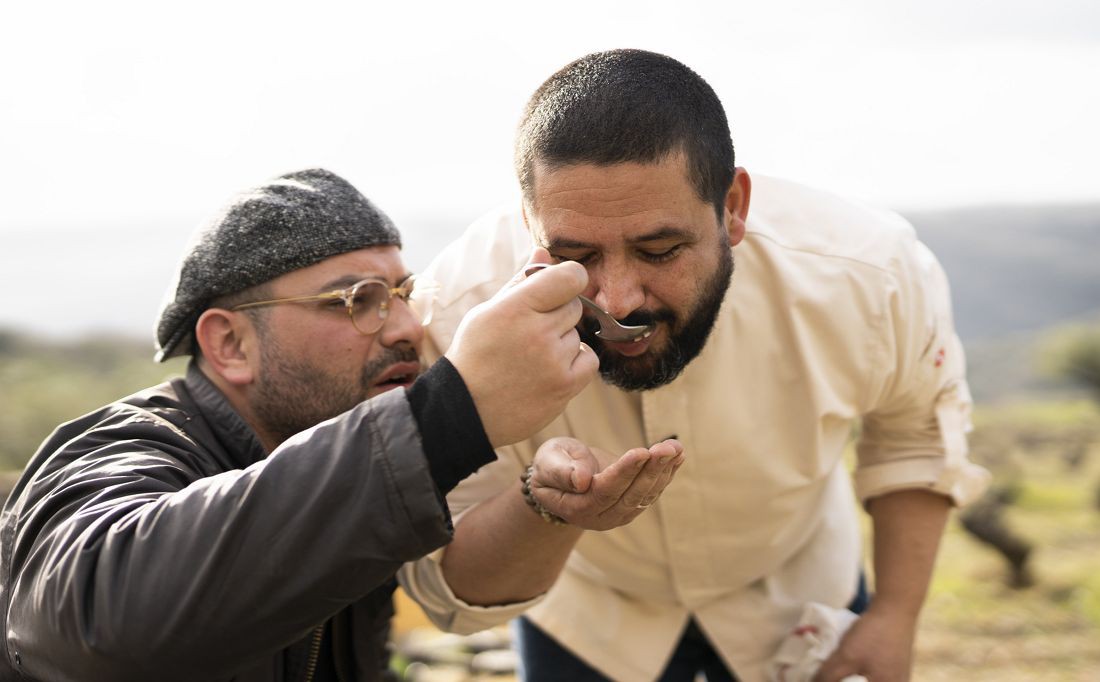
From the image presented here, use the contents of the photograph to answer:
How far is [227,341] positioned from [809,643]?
189cm

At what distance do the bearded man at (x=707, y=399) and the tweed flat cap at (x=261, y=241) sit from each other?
31 cm

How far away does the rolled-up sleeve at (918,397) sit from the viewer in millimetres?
2975

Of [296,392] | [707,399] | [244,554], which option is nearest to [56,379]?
[296,392]

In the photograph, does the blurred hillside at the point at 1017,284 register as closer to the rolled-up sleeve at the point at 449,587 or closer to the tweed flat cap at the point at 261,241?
the rolled-up sleeve at the point at 449,587

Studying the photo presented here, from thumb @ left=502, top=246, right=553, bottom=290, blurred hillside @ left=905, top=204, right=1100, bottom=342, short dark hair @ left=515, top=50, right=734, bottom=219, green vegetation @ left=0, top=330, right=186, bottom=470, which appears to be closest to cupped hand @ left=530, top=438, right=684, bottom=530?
thumb @ left=502, top=246, right=553, bottom=290

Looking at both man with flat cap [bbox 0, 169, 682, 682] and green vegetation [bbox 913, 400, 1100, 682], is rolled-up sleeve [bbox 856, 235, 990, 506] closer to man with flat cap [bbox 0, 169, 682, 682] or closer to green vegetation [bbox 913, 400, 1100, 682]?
man with flat cap [bbox 0, 169, 682, 682]

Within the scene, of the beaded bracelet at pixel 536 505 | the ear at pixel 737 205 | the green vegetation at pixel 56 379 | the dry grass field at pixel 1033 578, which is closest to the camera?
the beaded bracelet at pixel 536 505

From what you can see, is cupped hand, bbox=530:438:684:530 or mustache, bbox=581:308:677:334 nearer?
cupped hand, bbox=530:438:684:530

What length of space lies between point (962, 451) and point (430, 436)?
2118mm

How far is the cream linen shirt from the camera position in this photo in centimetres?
291

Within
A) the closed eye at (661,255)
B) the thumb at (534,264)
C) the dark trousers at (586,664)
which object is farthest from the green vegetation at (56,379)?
the thumb at (534,264)

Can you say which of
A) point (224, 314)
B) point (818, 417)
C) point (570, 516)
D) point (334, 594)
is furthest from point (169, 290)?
point (818, 417)

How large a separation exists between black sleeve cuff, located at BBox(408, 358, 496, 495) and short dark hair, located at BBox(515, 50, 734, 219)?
2.91 ft

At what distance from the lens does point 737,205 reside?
106 inches
